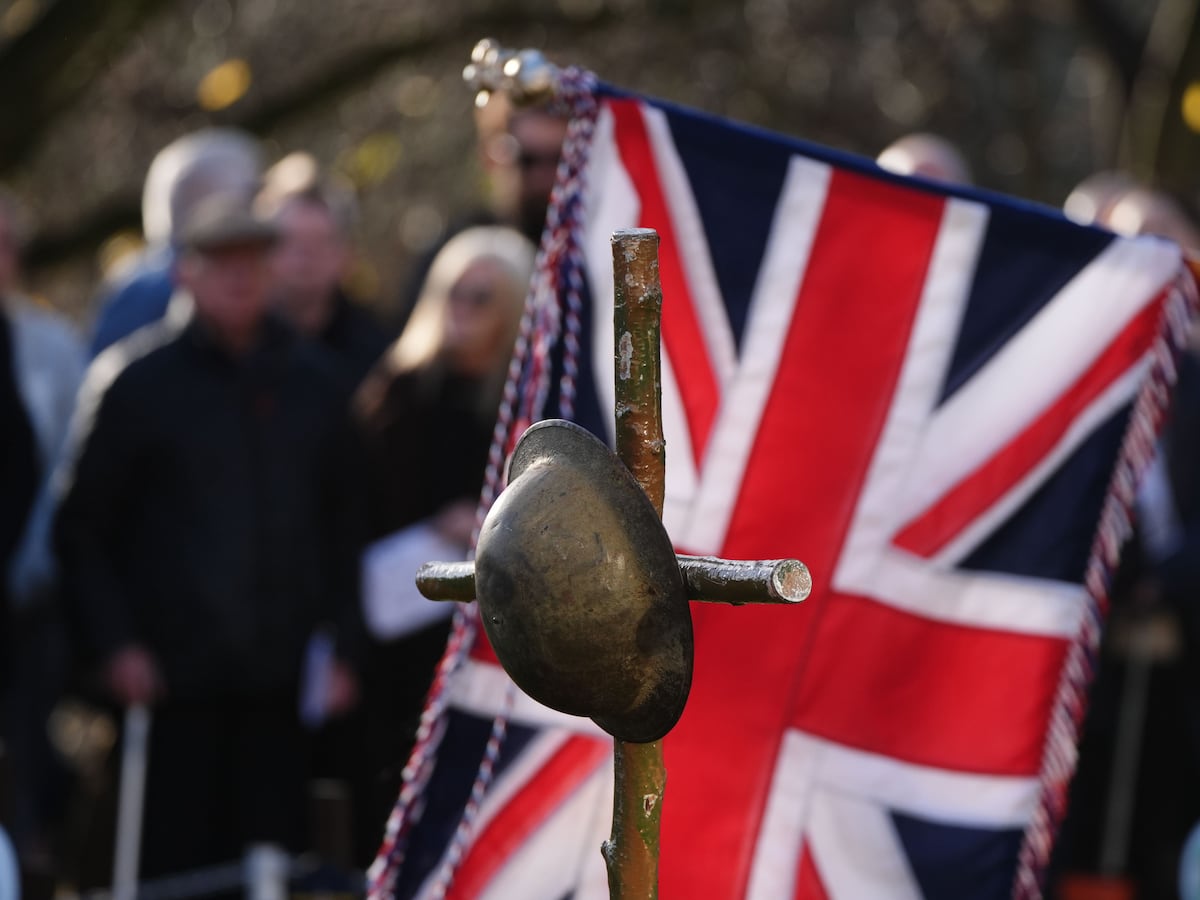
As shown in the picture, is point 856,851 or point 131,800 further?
point 131,800

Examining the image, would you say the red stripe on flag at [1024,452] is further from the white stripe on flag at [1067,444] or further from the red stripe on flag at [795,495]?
the red stripe on flag at [795,495]

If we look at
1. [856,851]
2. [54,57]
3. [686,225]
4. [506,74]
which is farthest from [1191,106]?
[506,74]

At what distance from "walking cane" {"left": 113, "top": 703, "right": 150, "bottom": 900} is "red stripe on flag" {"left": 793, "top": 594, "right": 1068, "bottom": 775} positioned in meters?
2.59

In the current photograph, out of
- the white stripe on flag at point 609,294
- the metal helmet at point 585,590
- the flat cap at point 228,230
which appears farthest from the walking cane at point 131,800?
the metal helmet at point 585,590

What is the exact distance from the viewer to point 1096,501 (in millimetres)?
3301

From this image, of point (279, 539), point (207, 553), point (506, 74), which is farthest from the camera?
point (279, 539)

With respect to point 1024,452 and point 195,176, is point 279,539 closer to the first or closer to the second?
point 195,176

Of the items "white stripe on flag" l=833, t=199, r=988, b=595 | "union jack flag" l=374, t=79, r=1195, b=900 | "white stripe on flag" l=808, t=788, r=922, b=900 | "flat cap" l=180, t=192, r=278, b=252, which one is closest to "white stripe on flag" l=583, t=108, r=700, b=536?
Answer: "union jack flag" l=374, t=79, r=1195, b=900

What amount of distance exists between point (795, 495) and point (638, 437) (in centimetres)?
131

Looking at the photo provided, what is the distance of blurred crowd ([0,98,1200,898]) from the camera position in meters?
5.32

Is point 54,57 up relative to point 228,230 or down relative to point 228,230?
up

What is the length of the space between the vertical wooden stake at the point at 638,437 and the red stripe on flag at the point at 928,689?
1192 millimetres

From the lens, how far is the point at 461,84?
1447cm

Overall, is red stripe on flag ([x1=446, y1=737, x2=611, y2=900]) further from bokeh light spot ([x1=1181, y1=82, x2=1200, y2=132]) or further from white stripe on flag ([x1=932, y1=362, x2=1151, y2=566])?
bokeh light spot ([x1=1181, y1=82, x2=1200, y2=132])
